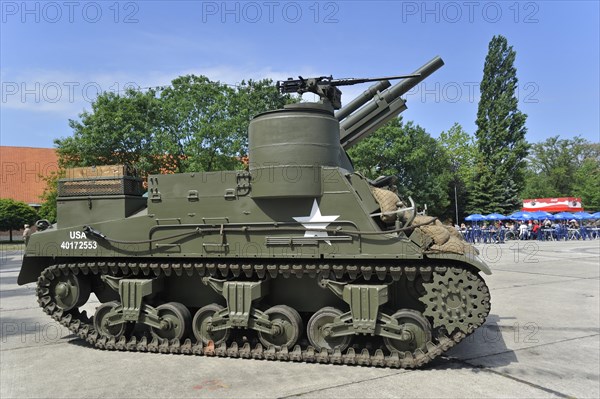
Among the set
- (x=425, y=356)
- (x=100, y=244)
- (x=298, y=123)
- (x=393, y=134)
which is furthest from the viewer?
(x=393, y=134)

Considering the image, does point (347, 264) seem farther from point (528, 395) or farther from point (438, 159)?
point (438, 159)

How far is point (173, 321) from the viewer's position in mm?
8219

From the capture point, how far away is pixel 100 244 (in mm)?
8445

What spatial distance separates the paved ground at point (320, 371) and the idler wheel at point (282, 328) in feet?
1.32

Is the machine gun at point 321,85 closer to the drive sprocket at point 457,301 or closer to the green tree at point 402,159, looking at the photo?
the drive sprocket at point 457,301

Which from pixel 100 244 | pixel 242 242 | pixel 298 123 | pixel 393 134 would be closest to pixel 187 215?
pixel 242 242

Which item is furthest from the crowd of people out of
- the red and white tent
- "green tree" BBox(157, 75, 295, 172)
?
"green tree" BBox(157, 75, 295, 172)

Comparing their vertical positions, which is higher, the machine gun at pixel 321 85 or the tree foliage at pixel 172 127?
the tree foliage at pixel 172 127

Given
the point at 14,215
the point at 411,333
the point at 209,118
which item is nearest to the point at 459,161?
the point at 209,118

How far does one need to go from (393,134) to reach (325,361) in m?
36.8

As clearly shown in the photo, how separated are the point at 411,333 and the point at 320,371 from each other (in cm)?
145

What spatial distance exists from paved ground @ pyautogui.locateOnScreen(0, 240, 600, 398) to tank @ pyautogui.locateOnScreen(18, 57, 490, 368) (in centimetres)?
40

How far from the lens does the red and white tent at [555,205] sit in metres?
52.8

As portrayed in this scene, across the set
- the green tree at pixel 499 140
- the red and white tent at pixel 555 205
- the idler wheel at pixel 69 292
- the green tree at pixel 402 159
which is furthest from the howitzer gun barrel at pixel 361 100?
the red and white tent at pixel 555 205
